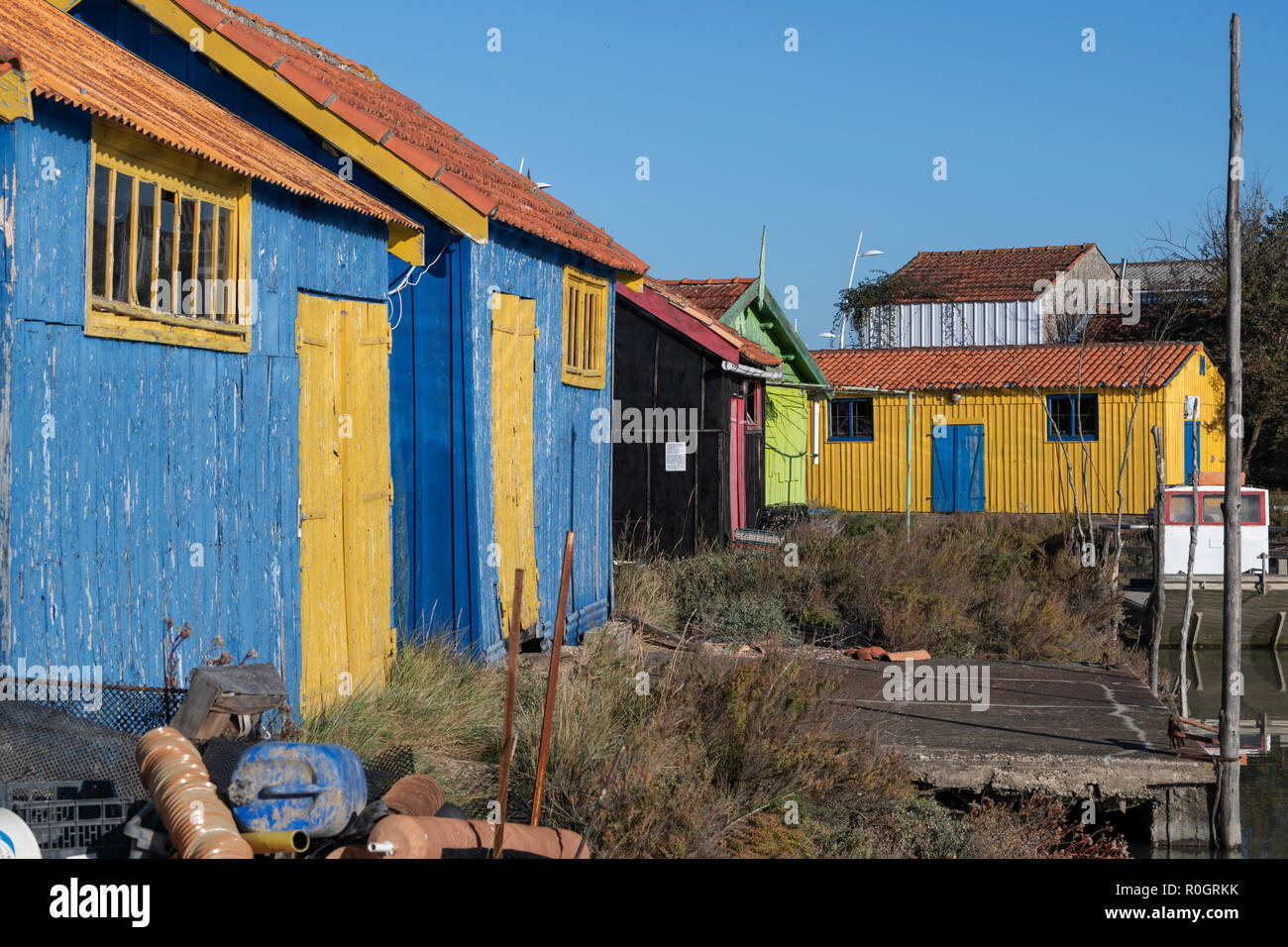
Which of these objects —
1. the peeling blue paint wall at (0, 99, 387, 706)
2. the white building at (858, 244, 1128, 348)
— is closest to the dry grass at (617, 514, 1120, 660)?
the peeling blue paint wall at (0, 99, 387, 706)

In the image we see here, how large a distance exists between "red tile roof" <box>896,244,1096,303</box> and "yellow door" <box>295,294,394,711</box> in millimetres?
32449

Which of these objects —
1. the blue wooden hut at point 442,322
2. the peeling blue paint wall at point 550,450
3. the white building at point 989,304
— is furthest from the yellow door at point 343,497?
the white building at point 989,304

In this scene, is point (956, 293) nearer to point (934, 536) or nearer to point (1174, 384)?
point (1174, 384)

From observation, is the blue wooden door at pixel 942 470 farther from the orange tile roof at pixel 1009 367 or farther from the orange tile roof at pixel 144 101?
the orange tile roof at pixel 144 101

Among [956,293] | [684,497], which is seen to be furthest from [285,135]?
[956,293]

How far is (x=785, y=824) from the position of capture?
6875 millimetres

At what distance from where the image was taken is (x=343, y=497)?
25.6 feet

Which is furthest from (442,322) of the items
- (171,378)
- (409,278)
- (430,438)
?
(171,378)

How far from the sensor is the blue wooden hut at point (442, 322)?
8.80 metres

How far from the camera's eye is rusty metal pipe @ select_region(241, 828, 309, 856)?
457cm

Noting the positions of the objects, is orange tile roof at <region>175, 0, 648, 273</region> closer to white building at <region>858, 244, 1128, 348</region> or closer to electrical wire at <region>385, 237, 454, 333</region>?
electrical wire at <region>385, 237, 454, 333</region>

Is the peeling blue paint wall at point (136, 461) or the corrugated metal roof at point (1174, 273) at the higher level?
the corrugated metal roof at point (1174, 273)

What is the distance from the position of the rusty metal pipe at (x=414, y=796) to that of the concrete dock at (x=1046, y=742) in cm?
345

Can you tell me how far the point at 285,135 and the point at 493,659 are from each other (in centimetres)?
407
